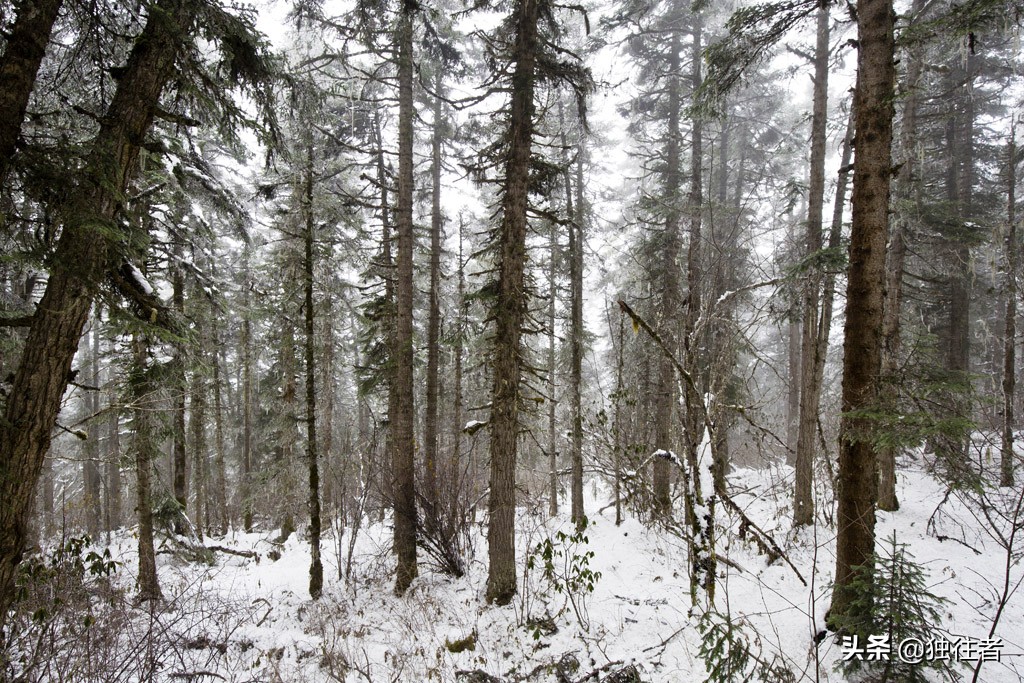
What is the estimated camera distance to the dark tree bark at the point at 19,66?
3486mm

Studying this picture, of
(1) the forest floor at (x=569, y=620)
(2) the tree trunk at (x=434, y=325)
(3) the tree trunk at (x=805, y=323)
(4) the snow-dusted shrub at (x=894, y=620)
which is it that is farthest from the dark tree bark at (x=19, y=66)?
(3) the tree trunk at (x=805, y=323)

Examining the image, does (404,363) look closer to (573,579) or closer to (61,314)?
(573,579)

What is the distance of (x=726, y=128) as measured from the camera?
55.6 ft

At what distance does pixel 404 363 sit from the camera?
26.5 ft

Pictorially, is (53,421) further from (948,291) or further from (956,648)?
(948,291)

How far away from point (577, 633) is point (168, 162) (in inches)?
326

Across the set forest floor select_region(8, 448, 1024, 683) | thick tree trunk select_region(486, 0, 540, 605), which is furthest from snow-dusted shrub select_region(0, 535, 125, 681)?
thick tree trunk select_region(486, 0, 540, 605)

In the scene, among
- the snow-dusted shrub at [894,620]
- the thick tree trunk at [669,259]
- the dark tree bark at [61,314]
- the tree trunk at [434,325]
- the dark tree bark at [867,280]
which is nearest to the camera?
the snow-dusted shrub at [894,620]

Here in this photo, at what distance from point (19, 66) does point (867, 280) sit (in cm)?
775

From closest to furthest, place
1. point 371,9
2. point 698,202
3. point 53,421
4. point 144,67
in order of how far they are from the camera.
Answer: point 53,421 < point 144,67 < point 371,9 < point 698,202

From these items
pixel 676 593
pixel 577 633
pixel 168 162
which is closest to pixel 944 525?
pixel 676 593

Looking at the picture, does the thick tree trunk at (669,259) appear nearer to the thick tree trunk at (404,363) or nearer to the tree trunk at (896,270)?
the tree trunk at (896,270)

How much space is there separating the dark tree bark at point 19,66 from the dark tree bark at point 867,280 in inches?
294

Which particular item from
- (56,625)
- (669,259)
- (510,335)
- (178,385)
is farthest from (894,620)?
(178,385)
